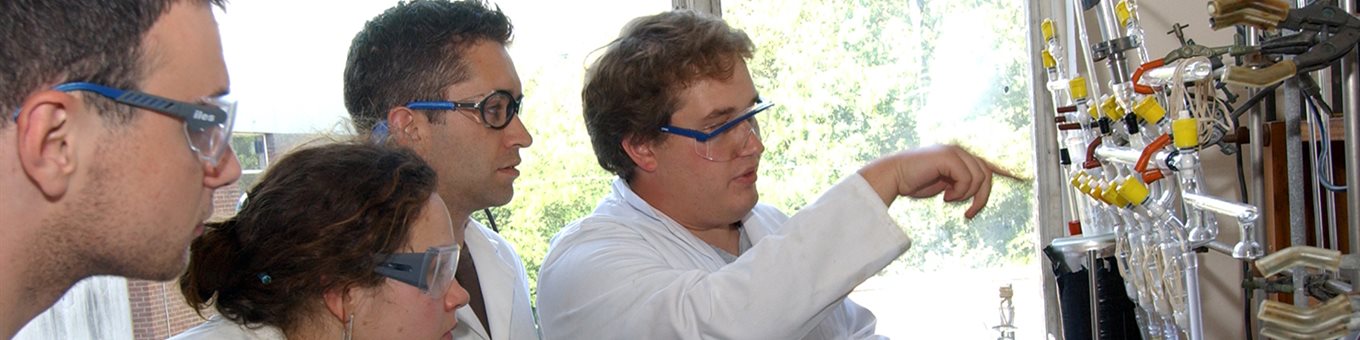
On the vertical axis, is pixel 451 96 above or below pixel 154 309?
above

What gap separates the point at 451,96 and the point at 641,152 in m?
0.33

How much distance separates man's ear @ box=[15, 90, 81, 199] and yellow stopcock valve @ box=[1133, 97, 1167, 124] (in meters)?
1.40

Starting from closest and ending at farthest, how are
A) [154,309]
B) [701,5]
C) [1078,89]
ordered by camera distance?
[1078,89] → [154,309] → [701,5]

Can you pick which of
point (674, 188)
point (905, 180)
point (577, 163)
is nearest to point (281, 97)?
point (577, 163)

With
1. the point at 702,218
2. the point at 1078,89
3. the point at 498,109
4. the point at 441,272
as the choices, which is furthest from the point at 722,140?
the point at 1078,89

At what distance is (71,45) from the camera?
2.84 ft

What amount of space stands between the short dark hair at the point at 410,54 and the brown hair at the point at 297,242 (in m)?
0.38

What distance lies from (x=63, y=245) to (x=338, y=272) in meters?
0.48

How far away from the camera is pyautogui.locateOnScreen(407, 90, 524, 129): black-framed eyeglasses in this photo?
5.86 feet

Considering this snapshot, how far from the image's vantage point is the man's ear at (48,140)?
850mm

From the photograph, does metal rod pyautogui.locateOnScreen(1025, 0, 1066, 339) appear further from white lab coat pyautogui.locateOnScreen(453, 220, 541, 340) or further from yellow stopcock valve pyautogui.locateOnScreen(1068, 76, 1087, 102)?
white lab coat pyautogui.locateOnScreen(453, 220, 541, 340)

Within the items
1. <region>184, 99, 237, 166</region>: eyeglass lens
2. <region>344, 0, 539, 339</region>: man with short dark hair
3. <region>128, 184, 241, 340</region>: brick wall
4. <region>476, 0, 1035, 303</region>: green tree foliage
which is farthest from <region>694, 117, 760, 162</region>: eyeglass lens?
<region>476, 0, 1035, 303</region>: green tree foliage

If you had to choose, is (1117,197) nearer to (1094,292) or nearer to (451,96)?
(1094,292)

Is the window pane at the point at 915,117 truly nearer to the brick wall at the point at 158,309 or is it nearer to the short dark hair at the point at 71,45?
the brick wall at the point at 158,309
